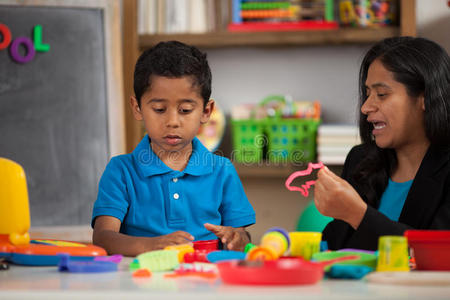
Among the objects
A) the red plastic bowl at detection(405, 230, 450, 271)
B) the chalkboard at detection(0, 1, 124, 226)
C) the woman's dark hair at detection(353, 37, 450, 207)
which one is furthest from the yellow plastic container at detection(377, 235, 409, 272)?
the chalkboard at detection(0, 1, 124, 226)

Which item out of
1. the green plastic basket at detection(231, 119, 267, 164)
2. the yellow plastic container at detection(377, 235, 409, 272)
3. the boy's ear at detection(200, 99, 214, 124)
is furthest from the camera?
the green plastic basket at detection(231, 119, 267, 164)

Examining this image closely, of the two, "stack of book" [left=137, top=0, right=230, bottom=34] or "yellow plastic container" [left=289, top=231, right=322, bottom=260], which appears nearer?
"yellow plastic container" [left=289, top=231, right=322, bottom=260]

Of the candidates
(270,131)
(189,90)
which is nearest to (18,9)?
(270,131)

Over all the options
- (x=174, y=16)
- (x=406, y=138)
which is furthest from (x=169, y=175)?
(x=174, y=16)

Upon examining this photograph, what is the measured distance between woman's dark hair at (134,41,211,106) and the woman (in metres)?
0.42

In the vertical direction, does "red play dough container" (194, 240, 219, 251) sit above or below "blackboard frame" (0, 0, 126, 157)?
below

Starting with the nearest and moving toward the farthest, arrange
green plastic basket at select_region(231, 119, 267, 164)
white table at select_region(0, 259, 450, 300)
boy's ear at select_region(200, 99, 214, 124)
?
white table at select_region(0, 259, 450, 300) → boy's ear at select_region(200, 99, 214, 124) → green plastic basket at select_region(231, 119, 267, 164)

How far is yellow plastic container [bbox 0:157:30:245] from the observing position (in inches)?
37.4

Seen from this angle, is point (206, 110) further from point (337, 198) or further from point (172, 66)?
point (337, 198)

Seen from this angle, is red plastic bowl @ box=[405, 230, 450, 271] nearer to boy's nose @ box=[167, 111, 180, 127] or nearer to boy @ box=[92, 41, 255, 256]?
boy @ box=[92, 41, 255, 256]

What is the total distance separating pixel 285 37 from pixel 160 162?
1.36 metres

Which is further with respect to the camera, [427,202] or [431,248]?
[427,202]

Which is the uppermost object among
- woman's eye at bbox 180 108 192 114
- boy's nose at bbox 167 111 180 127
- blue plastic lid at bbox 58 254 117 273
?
woman's eye at bbox 180 108 192 114

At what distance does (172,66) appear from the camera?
137cm
